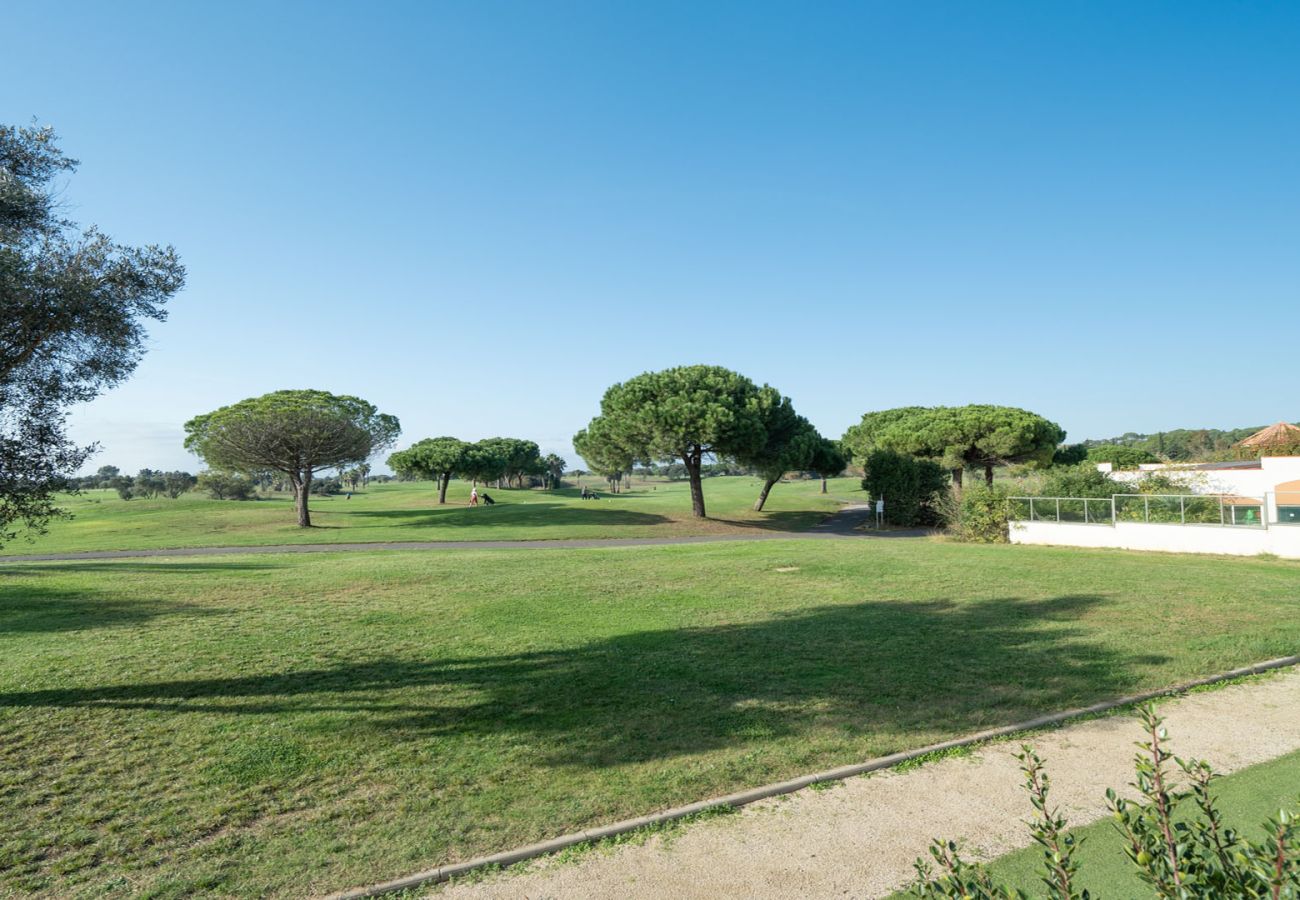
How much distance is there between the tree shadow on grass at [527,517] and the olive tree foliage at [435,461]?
1464 cm

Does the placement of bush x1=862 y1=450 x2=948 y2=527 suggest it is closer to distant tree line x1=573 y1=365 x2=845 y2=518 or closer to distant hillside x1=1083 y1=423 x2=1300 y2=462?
distant tree line x1=573 y1=365 x2=845 y2=518

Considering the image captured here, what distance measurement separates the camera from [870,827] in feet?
16.4

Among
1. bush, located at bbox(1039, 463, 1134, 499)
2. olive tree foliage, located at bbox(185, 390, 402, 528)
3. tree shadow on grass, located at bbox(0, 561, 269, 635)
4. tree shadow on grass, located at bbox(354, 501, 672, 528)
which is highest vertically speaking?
olive tree foliage, located at bbox(185, 390, 402, 528)

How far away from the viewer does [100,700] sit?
7742 millimetres

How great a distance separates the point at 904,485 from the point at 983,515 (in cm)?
1098

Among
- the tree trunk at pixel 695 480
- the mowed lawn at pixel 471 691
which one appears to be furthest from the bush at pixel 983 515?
the tree trunk at pixel 695 480

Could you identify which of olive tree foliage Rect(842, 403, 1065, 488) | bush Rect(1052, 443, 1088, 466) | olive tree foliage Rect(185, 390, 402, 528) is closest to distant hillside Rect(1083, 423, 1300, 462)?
bush Rect(1052, 443, 1088, 466)

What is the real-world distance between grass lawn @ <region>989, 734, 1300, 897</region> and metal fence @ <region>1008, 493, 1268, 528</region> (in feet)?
57.4

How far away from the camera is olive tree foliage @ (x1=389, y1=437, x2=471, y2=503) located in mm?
60281

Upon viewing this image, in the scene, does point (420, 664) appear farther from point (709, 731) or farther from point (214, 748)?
point (709, 731)

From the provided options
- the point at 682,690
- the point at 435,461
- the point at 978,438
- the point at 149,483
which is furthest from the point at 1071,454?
the point at 149,483

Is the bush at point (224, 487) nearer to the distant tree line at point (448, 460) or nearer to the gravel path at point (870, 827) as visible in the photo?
the distant tree line at point (448, 460)

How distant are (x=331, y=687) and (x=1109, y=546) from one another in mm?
22572

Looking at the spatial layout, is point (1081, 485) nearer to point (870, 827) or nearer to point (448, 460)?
point (870, 827)
